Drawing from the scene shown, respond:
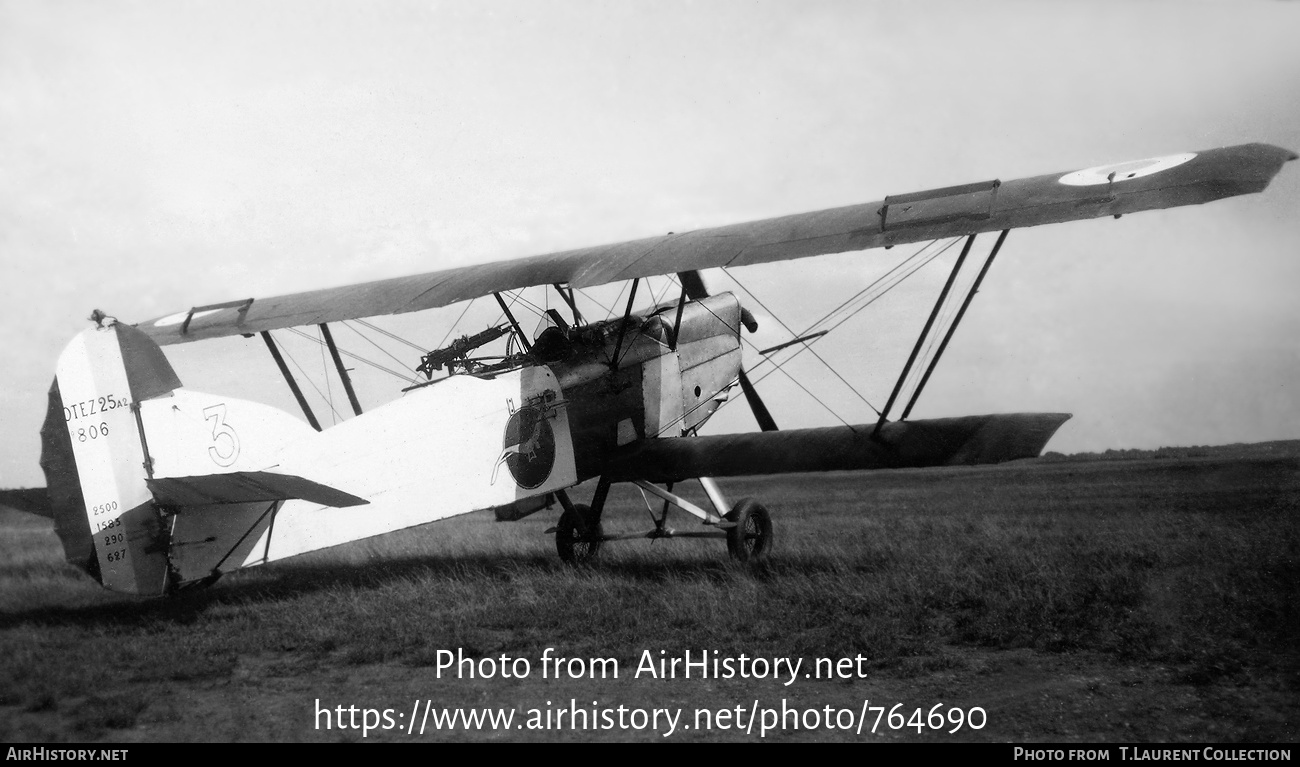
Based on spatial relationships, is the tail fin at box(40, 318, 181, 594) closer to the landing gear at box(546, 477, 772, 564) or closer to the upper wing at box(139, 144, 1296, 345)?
the upper wing at box(139, 144, 1296, 345)

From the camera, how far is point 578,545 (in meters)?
9.40

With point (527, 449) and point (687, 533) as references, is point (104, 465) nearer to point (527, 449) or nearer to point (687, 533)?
point (527, 449)

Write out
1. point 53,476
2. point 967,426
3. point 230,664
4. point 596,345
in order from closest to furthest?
point 230,664 < point 53,476 < point 967,426 < point 596,345

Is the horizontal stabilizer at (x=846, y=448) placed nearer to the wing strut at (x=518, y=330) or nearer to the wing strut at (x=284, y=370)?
the wing strut at (x=518, y=330)

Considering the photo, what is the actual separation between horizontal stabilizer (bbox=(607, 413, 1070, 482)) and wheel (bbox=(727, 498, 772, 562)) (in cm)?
49

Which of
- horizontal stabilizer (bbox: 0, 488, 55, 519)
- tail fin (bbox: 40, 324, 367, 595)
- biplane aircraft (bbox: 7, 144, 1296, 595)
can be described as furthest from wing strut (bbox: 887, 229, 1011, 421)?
horizontal stabilizer (bbox: 0, 488, 55, 519)

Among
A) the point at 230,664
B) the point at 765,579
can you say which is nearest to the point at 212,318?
the point at 230,664

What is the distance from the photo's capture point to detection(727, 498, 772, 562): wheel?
27.2ft

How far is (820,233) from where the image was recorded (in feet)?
22.7

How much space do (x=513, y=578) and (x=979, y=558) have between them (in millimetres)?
4218

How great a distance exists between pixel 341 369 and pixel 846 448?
537 cm

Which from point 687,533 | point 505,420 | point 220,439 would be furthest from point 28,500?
point 687,533

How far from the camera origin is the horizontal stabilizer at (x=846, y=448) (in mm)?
6707

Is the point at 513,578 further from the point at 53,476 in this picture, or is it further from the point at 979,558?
the point at 979,558
